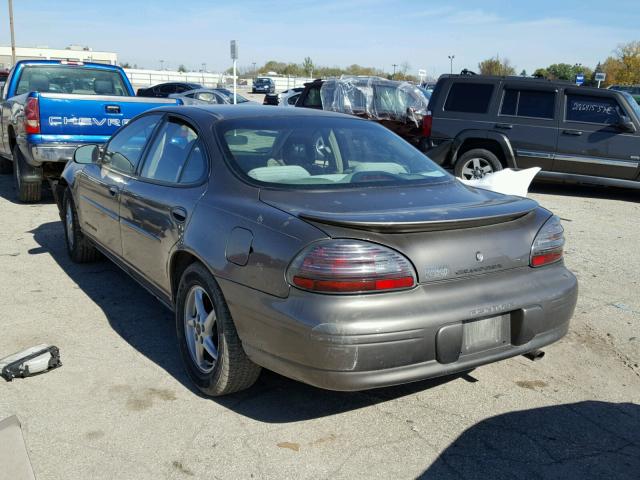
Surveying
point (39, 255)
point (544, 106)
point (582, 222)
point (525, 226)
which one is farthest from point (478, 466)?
point (544, 106)

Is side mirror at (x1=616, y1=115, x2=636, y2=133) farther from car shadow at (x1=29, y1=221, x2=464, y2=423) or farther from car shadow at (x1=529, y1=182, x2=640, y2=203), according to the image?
car shadow at (x1=29, y1=221, x2=464, y2=423)

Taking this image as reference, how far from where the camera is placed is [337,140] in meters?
4.29

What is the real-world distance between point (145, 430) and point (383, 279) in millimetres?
1441

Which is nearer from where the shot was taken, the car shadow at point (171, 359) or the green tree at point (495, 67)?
the car shadow at point (171, 359)

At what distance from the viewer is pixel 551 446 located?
127 inches

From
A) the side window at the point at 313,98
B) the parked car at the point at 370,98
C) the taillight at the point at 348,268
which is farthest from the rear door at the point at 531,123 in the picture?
the taillight at the point at 348,268

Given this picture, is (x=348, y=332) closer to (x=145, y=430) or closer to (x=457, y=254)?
(x=457, y=254)

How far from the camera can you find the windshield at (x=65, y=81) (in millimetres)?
9727

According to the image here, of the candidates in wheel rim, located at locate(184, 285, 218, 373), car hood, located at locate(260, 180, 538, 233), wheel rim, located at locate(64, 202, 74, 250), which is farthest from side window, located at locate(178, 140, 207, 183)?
wheel rim, located at locate(64, 202, 74, 250)

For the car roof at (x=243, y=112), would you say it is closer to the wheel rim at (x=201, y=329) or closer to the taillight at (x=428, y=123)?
the wheel rim at (x=201, y=329)

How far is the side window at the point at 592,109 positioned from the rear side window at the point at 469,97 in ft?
4.22

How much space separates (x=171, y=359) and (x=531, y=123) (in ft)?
27.0

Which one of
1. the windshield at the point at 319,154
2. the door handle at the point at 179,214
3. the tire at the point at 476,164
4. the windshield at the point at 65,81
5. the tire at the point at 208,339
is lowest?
the tire at the point at 208,339

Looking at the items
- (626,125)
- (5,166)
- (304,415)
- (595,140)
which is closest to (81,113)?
(5,166)
